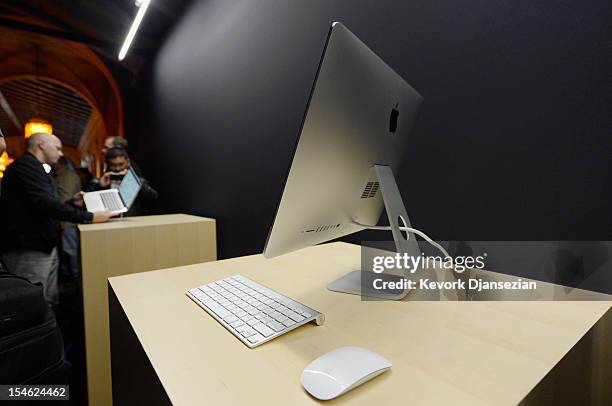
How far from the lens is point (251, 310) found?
0.63 metres

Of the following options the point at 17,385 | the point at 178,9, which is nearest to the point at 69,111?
the point at 178,9

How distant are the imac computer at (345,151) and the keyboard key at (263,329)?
0.42ft

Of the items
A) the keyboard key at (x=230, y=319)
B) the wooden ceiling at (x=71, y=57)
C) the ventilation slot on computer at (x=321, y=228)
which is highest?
the wooden ceiling at (x=71, y=57)

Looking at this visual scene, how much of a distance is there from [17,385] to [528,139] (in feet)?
4.51

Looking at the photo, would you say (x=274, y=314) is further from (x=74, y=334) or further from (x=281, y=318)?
(x=74, y=334)

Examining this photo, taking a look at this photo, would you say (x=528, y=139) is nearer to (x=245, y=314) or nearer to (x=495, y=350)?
(x=495, y=350)

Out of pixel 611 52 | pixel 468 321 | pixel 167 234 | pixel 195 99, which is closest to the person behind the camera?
pixel 468 321

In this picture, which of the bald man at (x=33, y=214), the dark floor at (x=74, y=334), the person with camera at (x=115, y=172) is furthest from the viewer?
the person with camera at (x=115, y=172)

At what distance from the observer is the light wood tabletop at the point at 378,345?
40 cm

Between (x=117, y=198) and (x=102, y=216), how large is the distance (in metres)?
0.20

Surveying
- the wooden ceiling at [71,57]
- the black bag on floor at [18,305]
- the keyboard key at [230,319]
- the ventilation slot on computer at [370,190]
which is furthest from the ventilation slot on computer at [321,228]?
the wooden ceiling at [71,57]

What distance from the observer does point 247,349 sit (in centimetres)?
51

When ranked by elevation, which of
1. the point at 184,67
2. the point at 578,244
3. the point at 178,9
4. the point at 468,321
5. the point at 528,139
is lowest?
the point at 468,321

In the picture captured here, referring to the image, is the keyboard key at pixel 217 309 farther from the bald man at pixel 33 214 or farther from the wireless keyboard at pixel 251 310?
the bald man at pixel 33 214
